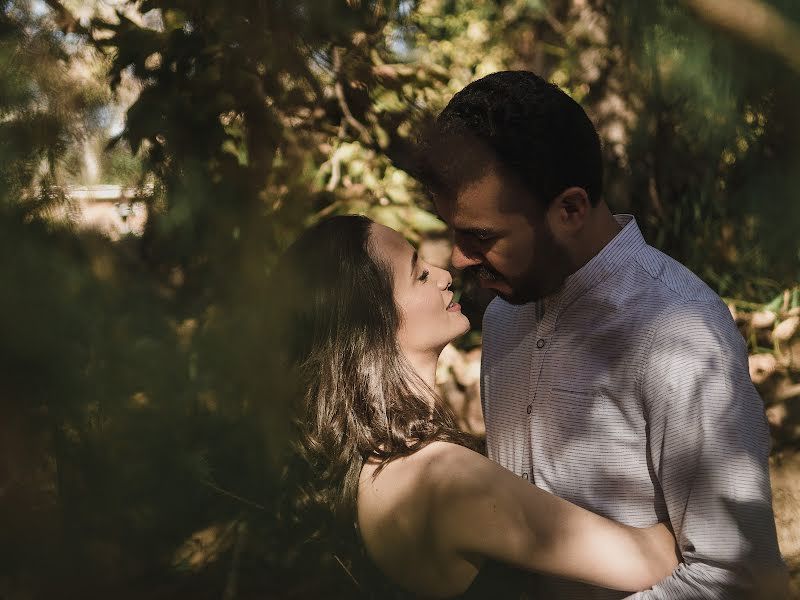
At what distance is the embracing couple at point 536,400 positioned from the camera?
132 centimetres

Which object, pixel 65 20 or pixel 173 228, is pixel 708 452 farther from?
pixel 65 20

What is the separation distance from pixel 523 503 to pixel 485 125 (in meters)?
0.70

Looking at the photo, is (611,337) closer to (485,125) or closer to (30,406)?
(485,125)

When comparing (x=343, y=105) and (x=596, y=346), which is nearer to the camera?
(x=343, y=105)

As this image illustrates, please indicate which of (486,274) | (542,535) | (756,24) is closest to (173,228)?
(756,24)

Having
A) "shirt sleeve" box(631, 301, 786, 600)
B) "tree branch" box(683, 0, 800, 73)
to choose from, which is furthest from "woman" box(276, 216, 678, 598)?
"tree branch" box(683, 0, 800, 73)

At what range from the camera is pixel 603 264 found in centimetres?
165

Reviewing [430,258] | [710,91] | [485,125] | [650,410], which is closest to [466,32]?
[430,258]

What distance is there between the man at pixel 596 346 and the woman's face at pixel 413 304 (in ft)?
0.49

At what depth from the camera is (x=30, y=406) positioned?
1.95 feet

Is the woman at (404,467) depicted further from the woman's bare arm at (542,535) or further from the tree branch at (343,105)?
the tree branch at (343,105)

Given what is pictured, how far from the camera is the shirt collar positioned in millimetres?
1643

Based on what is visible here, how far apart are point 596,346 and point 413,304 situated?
1.34 ft

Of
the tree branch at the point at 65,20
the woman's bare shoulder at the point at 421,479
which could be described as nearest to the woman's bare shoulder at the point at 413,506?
the woman's bare shoulder at the point at 421,479
